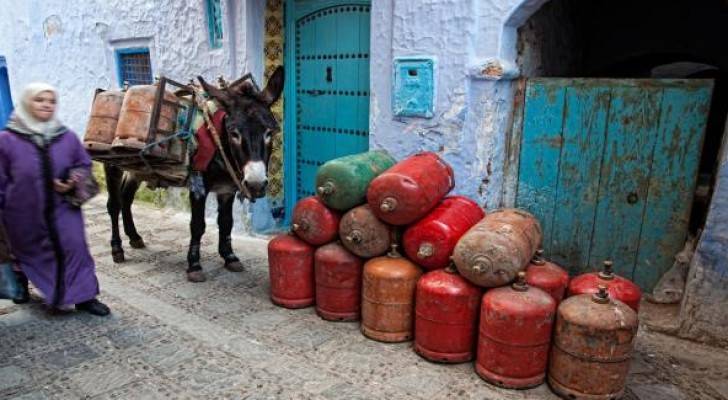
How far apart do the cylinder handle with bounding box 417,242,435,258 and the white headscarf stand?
2.58m

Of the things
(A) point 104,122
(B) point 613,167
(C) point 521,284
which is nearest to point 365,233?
(C) point 521,284

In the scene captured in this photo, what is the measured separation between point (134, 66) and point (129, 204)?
2.92m

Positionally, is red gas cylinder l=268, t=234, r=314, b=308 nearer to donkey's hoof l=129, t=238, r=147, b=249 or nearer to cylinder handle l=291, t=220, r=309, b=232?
cylinder handle l=291, t=220, r=309, b=232

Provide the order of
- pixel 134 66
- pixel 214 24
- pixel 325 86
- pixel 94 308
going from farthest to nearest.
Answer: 1. pixel 134 66
2. pixel 214 24
3. pixel 325 86
4. pixel 94 308

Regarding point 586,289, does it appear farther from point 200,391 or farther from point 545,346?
point 200,391

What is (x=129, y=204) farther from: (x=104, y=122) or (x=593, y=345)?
(x=593, y=345)

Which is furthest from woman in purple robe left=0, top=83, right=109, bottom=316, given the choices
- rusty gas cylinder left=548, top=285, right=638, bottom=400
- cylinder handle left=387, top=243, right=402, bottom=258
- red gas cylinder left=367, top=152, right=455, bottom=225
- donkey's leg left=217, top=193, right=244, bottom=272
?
rusty gas cylinder left=548, top=285, right=638, bottom=400

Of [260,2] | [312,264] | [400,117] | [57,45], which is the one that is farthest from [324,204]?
[57,45]

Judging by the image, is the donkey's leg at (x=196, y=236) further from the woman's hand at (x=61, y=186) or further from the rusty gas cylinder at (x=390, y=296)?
the rusty gas cylinder at (x=390, y=296)

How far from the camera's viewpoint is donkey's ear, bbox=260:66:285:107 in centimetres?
444

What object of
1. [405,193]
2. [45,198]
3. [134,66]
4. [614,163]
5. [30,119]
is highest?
[134,66]

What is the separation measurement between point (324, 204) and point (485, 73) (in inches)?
66.8

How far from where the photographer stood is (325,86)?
5.66 m

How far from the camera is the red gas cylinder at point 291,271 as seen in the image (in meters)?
3.99
